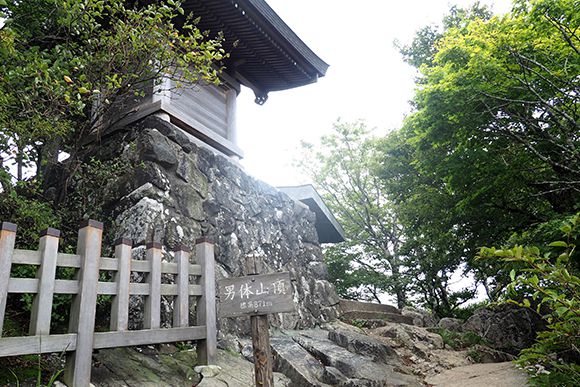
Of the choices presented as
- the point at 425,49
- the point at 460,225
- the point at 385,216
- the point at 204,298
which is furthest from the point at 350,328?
the point at 425,49

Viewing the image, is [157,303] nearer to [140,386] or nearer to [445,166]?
[140,386]

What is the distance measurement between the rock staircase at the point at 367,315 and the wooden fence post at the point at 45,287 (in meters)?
7.44

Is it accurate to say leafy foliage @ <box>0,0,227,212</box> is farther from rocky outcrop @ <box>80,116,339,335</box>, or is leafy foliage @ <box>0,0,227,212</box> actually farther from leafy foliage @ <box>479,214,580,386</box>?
leafy foliage @ <box>479,214,580,386</box>

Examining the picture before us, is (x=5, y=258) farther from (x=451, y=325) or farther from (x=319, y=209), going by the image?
(x=451, y=325)

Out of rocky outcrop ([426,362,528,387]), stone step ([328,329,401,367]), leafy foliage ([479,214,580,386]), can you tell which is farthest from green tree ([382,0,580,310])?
leafy foliage ([479,214,580,386])

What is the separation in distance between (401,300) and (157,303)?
13.3 m

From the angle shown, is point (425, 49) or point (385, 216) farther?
point (385, 216)

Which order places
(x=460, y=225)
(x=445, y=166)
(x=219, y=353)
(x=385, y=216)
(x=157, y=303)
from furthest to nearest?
(x=385, y=216) → (x=460, y=225) → (x=445, y=166) → (x=219, y=353) → (x=157, y=303)

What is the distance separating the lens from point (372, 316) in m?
10.4

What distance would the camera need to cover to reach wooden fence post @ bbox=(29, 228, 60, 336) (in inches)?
113

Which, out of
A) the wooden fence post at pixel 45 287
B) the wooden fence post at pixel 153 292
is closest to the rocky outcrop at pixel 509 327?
the wooden fence post at pixel 153 292

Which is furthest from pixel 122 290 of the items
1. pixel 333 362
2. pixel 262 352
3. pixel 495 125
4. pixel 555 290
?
pixel 495 125

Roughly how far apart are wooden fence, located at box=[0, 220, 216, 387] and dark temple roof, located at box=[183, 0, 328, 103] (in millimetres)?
4254

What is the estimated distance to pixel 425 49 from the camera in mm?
16016
